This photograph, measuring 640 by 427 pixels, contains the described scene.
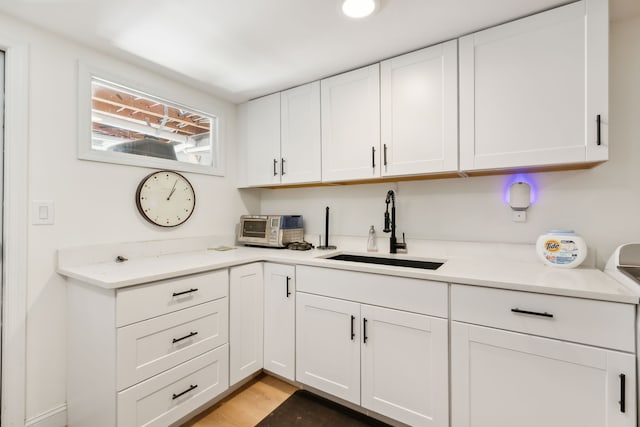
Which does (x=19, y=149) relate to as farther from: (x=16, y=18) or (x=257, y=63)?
(x=257, y=63)

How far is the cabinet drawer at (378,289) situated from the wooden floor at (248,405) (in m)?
0.70

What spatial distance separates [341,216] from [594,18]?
69.7 inches

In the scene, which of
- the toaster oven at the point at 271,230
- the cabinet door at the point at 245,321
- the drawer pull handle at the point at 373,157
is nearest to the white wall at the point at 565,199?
the drawer pull handle at the point at 373,157

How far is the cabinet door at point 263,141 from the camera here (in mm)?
2381

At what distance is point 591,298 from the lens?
109 centimetres

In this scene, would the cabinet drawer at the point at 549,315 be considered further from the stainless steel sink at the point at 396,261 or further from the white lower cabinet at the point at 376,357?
the stainless steel sink at the point at 396,261

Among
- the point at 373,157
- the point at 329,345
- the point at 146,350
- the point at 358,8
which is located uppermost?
the point at 358,8

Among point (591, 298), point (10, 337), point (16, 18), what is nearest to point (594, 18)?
point (591, 298)

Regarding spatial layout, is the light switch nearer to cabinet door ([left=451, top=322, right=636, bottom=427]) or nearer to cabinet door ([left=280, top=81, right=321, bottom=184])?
cabinet door ([left=280, top=81, right=321, bottom=184])

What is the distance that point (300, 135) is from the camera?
2238 millimetres

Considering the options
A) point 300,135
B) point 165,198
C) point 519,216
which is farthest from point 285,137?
point 519,216

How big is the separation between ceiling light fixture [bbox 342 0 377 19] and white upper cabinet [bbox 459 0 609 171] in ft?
1.95

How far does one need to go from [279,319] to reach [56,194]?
1.48 m

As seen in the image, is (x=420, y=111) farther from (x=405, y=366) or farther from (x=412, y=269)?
(x=405, y=366)
